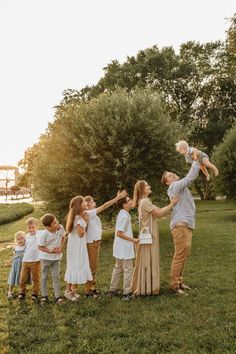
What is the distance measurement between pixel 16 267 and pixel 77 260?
165 cm

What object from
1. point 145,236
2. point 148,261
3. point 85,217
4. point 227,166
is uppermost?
point 227,166

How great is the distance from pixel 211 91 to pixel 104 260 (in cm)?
3977

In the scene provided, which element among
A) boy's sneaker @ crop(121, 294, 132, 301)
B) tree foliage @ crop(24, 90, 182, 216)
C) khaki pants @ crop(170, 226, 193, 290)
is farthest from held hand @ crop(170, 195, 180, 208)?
tree foliage @ crop(24, 90, 182, 216)

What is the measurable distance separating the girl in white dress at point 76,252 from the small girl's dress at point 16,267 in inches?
50.8

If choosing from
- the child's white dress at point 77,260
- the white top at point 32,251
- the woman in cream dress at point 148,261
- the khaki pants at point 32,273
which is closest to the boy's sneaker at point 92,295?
the child's white dress at point 77,260

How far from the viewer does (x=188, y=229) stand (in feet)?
28.7

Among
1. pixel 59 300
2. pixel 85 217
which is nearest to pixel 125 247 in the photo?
pixel 85 217

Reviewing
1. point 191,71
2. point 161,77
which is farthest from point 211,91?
point 161,77

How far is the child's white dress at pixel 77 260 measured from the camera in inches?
329

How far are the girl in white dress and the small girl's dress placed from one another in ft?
4.23

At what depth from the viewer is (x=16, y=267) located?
30.1 ft

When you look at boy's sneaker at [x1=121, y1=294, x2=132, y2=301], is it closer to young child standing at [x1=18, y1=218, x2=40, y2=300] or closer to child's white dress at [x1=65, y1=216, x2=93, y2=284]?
child's white dress at [x1=65, y1=216, x2=93, y2=284]

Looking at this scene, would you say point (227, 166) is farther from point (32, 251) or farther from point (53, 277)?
point (53, 277)

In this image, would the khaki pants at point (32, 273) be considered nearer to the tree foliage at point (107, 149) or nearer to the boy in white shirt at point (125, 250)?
the boy in white shirt at point (125, 250)
